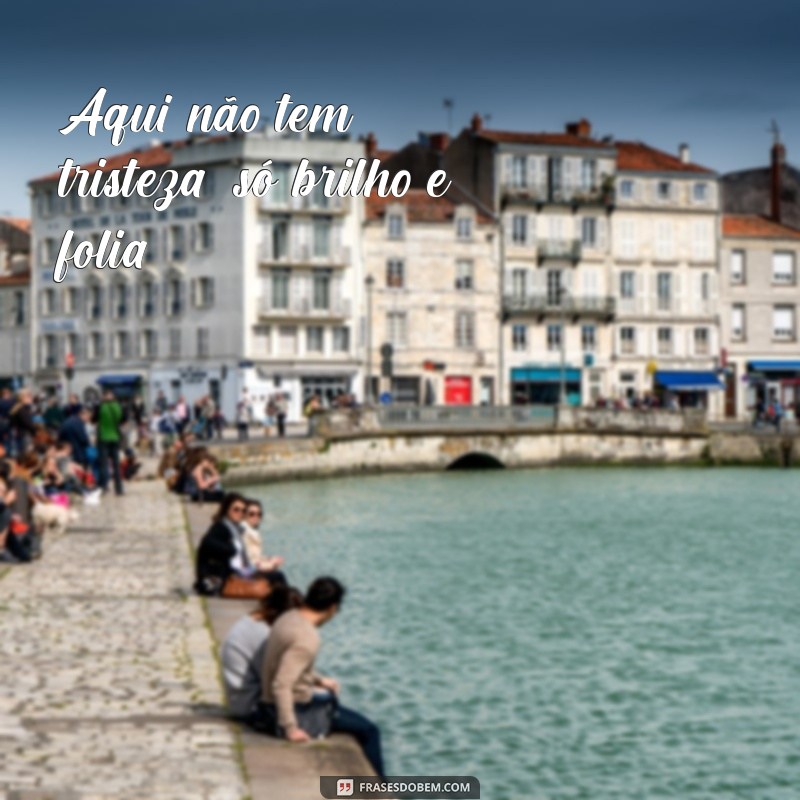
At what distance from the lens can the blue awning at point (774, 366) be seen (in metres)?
90.2

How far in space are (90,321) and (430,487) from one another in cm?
3295

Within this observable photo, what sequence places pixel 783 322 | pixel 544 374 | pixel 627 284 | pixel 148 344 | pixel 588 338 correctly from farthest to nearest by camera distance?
pixel 783 322 < pixel 627 284 < pixel 588 338 < pixel 544 374 < pixel 148 344

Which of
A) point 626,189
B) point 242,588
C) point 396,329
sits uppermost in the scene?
point 626,189

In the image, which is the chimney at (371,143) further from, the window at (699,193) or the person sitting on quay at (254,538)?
A: the person sitting on quay at (254,538)

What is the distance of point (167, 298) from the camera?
83.8 meters

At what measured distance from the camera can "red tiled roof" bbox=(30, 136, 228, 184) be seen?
83875mm

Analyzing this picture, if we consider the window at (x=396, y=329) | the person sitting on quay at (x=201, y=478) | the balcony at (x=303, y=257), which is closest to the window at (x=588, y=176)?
the window at (x=396, y=329)

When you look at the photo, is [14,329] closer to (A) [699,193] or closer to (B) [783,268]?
(A) [699,193]

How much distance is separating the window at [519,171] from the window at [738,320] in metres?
12.3

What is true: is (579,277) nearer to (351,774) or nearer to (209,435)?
(209,435)

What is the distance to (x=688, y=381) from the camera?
3462 inches

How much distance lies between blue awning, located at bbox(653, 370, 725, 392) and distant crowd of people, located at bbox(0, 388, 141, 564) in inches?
1883

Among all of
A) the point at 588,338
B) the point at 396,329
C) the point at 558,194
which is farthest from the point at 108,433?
the point at 558,194

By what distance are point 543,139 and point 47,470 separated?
62.8 metres
